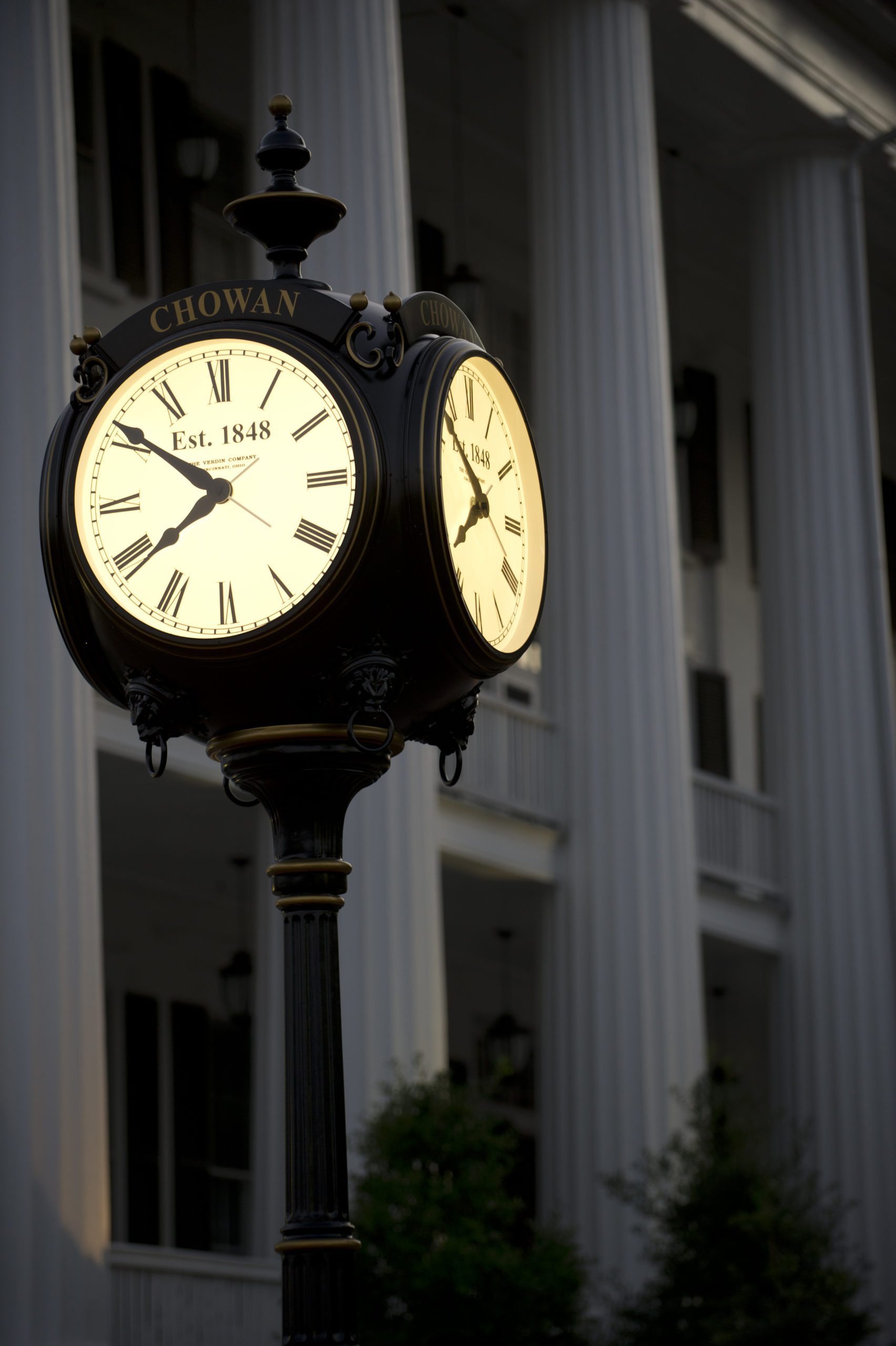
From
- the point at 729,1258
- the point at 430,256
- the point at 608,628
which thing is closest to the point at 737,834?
the point at 608,628

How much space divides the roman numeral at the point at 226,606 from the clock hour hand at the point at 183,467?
0.49 ft

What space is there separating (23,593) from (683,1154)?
545 centimetres

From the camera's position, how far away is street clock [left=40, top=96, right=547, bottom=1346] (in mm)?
2885

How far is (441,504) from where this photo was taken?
2898 millimetres

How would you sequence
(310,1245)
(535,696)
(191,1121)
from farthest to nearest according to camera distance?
(535,696), (191,1121), (310,1245)

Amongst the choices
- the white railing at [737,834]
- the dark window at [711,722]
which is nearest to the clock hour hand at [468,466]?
the white railing at [737,834]

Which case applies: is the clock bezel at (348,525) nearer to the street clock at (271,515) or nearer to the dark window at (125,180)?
the street clock at (271,515)

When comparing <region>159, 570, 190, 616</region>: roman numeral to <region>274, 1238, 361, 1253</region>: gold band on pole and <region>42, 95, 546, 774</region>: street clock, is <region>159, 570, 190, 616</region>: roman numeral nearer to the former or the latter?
<region>42, 95, 546, 774</region>: street clock

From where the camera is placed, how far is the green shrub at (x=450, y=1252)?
10555 mm

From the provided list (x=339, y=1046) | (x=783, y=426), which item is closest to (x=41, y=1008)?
(x=339, y=1046)

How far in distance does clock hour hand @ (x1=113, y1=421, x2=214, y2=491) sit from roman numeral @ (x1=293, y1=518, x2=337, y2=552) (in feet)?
0.52

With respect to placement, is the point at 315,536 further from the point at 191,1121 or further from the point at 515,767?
the point at 191,1121

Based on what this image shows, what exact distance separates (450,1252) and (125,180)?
891 cm

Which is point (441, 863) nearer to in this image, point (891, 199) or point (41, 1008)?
point (41, 1008)
